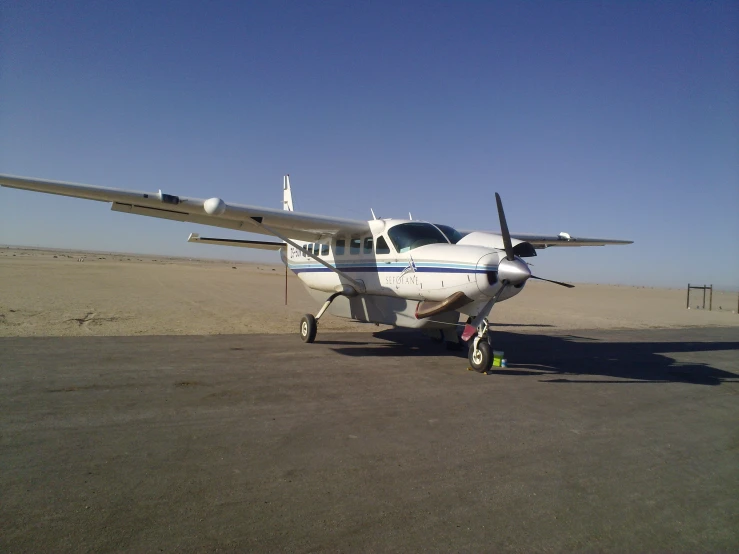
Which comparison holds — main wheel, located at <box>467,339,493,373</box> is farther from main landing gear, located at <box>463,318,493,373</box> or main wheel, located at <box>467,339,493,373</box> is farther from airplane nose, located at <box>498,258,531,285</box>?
airplane nose, located at <box>498,258,531,285</box>

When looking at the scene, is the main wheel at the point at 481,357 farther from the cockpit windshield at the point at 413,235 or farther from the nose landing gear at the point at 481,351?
the cockpit windshield at the point at 413,235

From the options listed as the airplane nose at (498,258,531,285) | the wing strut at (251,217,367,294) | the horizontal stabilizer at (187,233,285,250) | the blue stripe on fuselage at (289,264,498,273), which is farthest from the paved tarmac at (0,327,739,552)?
the horizontal stabilizer at (187,233,285,250)

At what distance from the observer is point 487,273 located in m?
8.62

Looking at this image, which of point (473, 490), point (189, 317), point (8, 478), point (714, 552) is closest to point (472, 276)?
point (473, 490)

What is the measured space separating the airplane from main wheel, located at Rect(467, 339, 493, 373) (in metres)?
0.02

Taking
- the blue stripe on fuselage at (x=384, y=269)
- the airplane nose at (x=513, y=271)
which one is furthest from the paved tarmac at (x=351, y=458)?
the blue stripe on fuselage at (x=384, y=269)

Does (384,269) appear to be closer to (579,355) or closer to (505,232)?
(505,232)

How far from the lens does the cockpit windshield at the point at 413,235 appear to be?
10398mm

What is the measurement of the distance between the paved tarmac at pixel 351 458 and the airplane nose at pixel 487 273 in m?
1.67

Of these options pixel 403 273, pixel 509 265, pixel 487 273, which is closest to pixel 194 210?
pixel 403 273

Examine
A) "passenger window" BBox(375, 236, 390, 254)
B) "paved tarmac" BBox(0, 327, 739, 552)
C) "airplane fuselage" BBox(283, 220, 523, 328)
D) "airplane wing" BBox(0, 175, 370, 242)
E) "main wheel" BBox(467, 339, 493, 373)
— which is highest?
"airplane wing" BBox(0, 175, 370, 242)

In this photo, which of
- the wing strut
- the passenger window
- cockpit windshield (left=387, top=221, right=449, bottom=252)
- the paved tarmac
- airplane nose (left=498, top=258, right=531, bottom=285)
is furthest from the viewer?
the wing strut

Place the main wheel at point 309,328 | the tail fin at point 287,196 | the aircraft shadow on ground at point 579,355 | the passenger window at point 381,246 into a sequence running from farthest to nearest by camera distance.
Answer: the tail fin at point 287,196
the main wheel at point 309,328
the passenger window at point 381,246
the aircraft shadow on ground at point 579,355

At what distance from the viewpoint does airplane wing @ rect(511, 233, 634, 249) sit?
47.6 ft
